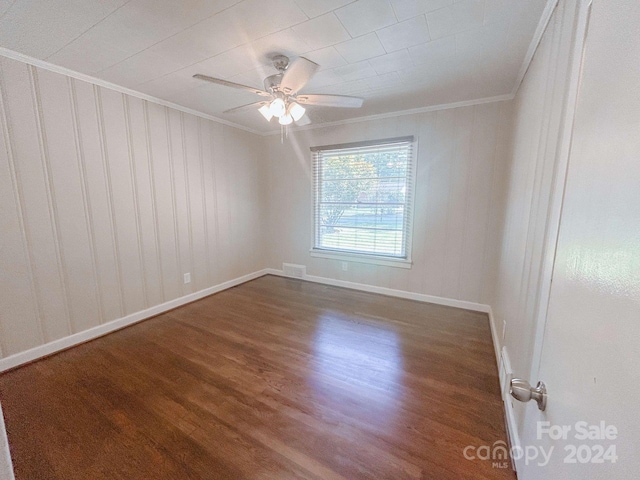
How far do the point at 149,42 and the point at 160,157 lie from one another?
4.50 ft

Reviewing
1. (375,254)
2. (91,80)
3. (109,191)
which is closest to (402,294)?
(375,254)

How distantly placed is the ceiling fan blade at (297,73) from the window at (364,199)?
174 cm

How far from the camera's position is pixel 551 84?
129 cm

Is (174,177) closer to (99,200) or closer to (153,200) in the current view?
(153,200)

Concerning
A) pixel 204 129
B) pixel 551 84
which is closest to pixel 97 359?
pixel 204 129

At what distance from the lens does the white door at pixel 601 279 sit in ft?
1.21

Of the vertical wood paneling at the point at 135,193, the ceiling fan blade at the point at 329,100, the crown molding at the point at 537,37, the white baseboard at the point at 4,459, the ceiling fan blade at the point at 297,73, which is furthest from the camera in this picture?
the vertical wood paneling at the point at 135,193

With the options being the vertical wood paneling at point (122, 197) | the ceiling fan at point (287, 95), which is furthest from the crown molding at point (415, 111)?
the vertical wood paneling at point (122, 197)

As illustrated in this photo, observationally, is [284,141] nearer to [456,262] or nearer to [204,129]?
[204,129]

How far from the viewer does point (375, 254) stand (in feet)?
11.8

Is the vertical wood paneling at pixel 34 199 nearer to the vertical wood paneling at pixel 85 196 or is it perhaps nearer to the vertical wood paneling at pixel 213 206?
→ the vertical wood paneling at pixel 85 196

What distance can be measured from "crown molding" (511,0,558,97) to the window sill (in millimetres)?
2138

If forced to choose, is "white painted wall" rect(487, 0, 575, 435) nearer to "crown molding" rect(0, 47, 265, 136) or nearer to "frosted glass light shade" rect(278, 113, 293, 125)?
"frosted glass light shade" rect(278, 113, 293, 125)

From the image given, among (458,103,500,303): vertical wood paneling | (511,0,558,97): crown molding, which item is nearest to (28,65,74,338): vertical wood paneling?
(511,0,558,97): crown molding
